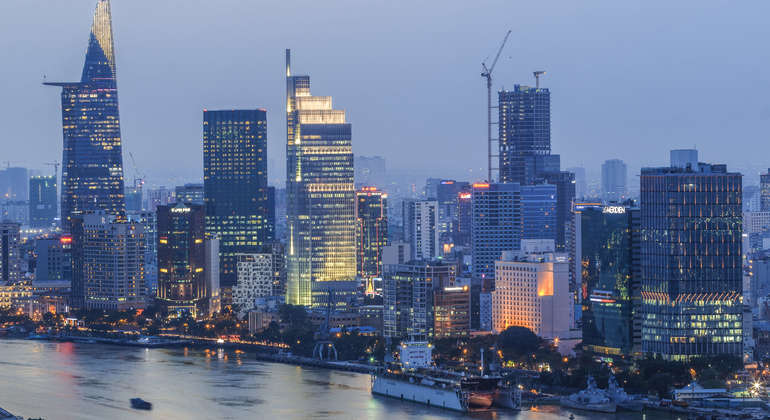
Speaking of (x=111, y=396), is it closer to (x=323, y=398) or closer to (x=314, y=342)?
(x=323, y=398)

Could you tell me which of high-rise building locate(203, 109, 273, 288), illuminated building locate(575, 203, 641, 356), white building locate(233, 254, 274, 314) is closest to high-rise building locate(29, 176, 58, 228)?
high-rise building locate(203, 109, 273, 288)

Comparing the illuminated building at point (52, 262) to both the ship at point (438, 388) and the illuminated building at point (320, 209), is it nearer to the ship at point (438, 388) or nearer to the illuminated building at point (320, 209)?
the illuminated building at point (320, 209)

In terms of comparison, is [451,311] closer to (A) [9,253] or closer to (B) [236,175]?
(B) [236,175]

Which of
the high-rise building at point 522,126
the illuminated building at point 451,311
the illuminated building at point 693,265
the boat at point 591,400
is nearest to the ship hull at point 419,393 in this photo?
the boat at point 591,400

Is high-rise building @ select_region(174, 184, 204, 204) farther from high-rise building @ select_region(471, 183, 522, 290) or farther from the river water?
the river water

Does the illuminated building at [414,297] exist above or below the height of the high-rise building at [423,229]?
below

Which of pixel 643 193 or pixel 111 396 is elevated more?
pixel 643 193

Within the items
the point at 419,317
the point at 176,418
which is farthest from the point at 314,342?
the point at 176,418
